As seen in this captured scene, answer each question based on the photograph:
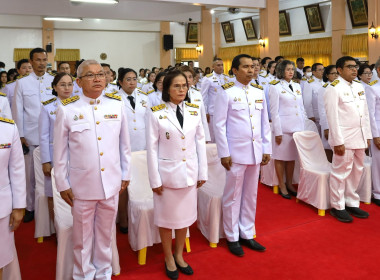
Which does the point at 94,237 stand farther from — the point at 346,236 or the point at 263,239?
the point at 346,236

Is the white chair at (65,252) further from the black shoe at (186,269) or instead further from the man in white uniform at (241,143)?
the man in white uniform at (241,143)

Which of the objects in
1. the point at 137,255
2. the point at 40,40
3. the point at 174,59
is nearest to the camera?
the point at 137,255

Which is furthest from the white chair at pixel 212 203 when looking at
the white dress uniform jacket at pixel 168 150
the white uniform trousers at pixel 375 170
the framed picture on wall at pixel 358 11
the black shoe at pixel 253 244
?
the framed picture on wall at pixel 358 11

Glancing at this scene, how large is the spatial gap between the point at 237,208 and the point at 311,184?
143 cm

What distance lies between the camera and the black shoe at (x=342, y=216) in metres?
4.21

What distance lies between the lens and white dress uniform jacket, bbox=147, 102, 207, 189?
296 cm

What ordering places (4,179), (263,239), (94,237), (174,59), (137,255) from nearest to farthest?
1. (4,179)
2. (94,237)
3. (137,255)
4. (263,239)
5. (174,59)

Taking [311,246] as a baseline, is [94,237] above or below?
above

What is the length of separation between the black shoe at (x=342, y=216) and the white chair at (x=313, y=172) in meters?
0.12

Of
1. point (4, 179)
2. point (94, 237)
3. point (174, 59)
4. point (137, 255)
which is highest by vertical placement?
point (174, 59)

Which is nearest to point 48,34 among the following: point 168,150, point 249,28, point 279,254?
point 249,28

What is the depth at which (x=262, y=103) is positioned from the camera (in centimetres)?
360

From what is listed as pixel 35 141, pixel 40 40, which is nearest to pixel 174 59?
pixel 40 40

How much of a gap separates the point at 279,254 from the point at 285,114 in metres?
2.05
